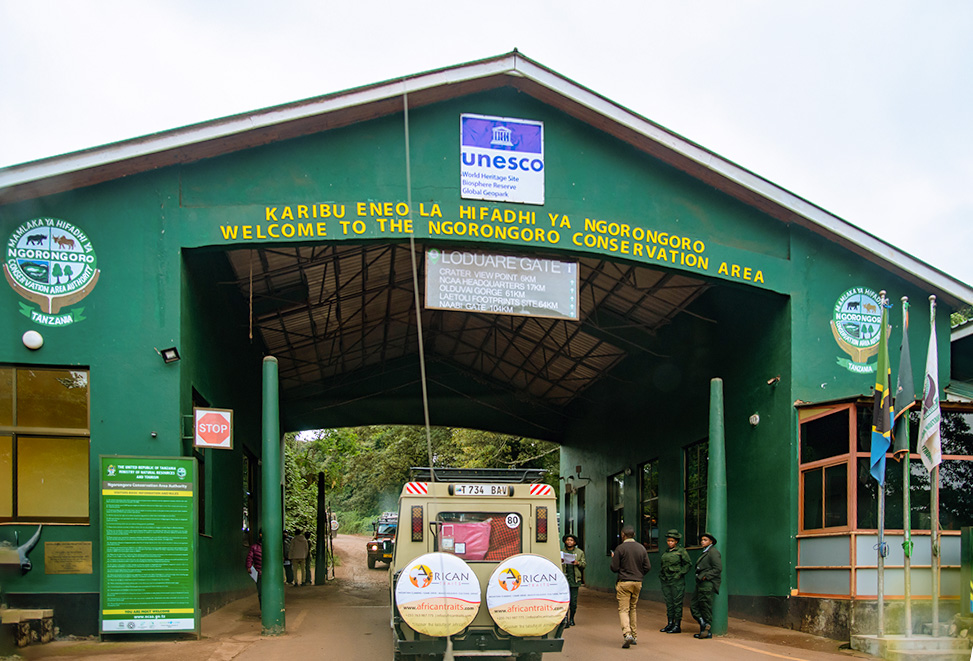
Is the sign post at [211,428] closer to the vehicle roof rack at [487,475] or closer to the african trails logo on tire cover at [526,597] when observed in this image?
the vehicle roof rack at [487,475]

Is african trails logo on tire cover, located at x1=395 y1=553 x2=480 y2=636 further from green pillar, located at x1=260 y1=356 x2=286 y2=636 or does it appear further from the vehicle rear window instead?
green pillar, located at x1=260 y1=356 x2=286 y2=636

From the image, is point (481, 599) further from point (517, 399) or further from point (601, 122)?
point (517, 399)

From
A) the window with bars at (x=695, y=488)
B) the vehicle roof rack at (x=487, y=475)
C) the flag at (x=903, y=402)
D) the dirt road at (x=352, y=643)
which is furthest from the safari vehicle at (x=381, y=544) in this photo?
the vehicle roof rack at (x=487, y=475)

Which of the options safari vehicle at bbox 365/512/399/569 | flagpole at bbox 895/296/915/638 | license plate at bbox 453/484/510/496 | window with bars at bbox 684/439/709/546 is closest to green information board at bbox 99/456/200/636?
license plate at bbox 453/484/510/496

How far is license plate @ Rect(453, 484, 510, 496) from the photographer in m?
9.38

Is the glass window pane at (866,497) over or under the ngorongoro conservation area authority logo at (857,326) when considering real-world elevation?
under

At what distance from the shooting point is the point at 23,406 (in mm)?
12336

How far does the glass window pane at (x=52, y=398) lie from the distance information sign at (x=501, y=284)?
515 centimetres

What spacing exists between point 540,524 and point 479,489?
2.48 feet

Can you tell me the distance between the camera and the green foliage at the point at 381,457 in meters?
37.0

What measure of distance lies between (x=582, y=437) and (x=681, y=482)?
9.47 m

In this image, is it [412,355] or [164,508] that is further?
[412,355]

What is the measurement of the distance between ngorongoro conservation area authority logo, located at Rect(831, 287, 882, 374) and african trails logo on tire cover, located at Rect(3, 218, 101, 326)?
38.8 ft

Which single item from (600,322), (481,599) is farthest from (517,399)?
(481,599)
